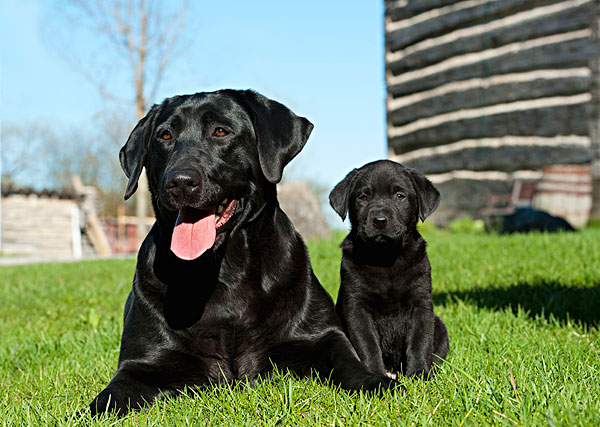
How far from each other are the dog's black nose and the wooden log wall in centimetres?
1106

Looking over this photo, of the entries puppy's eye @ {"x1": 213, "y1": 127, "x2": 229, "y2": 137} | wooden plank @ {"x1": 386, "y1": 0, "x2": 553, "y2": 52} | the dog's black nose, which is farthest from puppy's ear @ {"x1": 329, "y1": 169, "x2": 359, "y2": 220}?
wooden plank @ {"x1": 386, "y1": 0, "x2": 553, "y2": 52}

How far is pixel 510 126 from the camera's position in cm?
1312

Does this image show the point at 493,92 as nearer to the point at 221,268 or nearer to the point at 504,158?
the point at 504,158

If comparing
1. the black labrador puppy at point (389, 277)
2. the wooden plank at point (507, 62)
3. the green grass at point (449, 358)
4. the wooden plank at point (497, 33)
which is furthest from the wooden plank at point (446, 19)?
the black labrador puppy at point (389, 277)

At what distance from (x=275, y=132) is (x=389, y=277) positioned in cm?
111

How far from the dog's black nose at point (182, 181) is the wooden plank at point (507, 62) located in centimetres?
1150

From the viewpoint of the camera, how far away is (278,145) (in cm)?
310

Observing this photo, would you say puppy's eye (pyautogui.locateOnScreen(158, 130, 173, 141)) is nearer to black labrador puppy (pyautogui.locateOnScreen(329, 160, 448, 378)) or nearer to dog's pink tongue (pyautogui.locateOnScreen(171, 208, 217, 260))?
dog's pink tongue (pyautogui.locateOnScreen(171, 208, 217, 260))

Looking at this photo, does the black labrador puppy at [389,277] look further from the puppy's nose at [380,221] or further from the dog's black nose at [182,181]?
the dog's black nose at [182,181]

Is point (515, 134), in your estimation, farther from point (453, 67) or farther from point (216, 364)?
point (216, 364)

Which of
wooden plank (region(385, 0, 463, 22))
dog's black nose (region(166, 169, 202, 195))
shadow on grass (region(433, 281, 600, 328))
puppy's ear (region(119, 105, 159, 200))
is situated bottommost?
shadow on grass (region(433, 281, 600, 328))

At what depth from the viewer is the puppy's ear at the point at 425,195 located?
3859 millimetres

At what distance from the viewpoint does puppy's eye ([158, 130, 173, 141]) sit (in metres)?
3.09

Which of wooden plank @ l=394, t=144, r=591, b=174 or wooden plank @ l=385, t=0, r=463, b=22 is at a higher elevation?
wooden plank @ l=385, t=0, r=463, b=22
